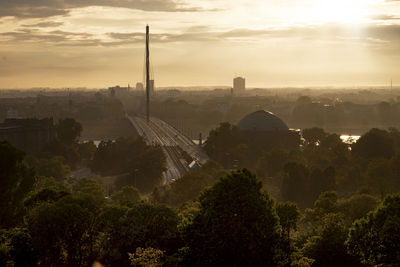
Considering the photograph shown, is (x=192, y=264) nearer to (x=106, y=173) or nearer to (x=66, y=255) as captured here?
(x=66, y=255)

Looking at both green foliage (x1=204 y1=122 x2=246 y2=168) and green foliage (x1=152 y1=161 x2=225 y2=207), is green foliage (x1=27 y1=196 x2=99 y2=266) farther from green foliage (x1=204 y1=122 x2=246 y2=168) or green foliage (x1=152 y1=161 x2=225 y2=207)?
green foliage (x1=204 y1=122 x2=246 y2=168)

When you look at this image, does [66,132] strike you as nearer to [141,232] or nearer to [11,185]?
[11,185]

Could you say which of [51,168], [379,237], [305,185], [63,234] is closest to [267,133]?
[305,185]

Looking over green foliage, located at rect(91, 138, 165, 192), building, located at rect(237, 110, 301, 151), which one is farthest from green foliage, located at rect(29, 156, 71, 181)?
building, located at rect(237, 110, 301, 151)

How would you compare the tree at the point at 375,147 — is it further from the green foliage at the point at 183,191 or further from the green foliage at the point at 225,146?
the green foliage at the point at 183,191

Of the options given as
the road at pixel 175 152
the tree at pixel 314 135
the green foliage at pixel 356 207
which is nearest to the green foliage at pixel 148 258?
the green foliage at pixel 356 207

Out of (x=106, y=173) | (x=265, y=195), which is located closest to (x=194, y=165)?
(x=106, y=173)
